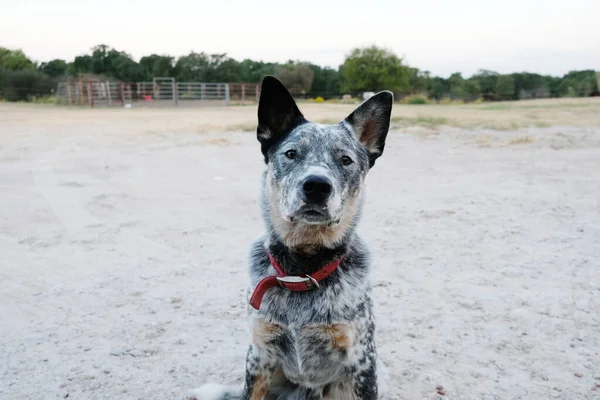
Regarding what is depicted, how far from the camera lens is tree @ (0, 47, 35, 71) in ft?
158

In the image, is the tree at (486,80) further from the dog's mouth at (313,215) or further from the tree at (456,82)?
the dog's mouth at (313,215)

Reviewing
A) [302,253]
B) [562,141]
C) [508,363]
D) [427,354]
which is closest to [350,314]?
[302,253]

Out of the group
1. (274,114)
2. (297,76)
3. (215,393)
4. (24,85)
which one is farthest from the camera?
(297,76)

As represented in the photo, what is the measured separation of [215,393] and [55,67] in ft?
189

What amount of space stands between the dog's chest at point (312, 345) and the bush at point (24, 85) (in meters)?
39.0

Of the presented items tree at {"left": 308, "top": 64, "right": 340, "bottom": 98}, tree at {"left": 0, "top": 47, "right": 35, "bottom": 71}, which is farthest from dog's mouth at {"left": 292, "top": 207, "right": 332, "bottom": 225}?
tree at {"left": 308, "top": 64, "right": 340, "bottom": 98}

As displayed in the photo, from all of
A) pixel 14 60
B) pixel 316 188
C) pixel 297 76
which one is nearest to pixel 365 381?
pixel 316 188

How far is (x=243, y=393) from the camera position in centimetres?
303

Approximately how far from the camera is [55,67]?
2103 inches

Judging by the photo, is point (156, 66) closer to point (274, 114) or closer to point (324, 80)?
point (324, 80)

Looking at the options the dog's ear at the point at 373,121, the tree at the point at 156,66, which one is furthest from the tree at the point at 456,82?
the dog's ear at the point at 373,121

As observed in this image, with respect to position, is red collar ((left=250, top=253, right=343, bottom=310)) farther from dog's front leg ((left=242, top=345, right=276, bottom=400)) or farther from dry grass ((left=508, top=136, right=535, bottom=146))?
dry grass ((left=508, top=136, right=535, bottom=146))

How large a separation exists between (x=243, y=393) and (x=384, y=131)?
6.02 ft

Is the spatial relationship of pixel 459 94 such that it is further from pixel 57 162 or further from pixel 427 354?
pixel 427 354
